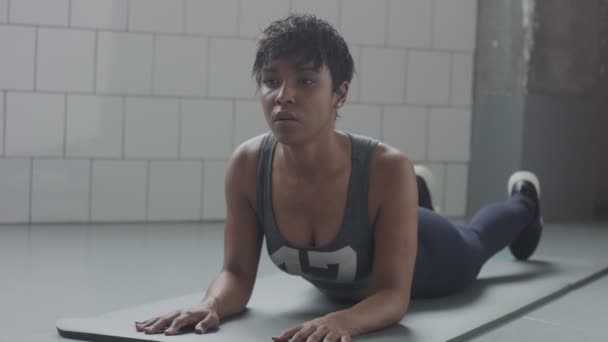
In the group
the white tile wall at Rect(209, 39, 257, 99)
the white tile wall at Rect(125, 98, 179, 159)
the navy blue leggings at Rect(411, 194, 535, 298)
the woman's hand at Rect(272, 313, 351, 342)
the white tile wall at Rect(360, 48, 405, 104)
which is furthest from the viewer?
the white tile wall at Rect(360, 48, 405, 104)

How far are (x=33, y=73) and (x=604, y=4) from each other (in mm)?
2404

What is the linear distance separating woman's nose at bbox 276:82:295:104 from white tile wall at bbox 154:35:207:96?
1.93 meters

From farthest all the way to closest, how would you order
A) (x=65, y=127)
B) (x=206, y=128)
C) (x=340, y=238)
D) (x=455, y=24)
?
1. (x=455, y=24)
2. (x=206, y=128)
3. (x=65, y=127)
4. (x=340, y=238)

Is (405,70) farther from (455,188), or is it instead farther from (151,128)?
(151,128)

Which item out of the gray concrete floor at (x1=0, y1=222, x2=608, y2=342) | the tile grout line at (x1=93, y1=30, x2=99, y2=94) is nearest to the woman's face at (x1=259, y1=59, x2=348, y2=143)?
the gray concrete floor at (x1=0, y1=222, x2=608, y2=342)

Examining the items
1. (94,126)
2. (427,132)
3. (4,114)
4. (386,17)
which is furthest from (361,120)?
(4,114)

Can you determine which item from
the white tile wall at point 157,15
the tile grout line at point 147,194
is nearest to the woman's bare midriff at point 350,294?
the tile grout line at point 147,194

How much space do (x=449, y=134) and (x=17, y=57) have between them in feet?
5.72

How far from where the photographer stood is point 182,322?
1835 mm

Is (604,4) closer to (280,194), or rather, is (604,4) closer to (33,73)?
(33,73)

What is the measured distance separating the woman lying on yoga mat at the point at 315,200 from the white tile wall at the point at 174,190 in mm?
1665

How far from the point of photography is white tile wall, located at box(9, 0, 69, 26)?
348 centimetres

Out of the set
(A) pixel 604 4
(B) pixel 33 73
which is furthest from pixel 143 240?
(A) pixel 604 4

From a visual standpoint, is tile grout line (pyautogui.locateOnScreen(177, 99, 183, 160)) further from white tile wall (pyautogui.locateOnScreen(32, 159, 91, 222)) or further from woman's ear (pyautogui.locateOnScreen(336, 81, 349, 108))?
woman's ear (pyautogui.locateOnScreen(336, 81, 349, 108))
